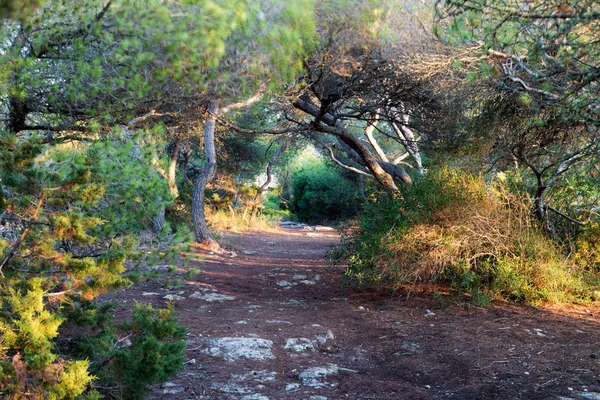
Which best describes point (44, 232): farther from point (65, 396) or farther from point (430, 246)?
point (430, 246)

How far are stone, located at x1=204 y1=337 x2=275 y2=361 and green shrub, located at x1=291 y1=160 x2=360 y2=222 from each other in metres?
21.4

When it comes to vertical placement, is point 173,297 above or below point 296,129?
below

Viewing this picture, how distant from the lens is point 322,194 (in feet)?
97.6

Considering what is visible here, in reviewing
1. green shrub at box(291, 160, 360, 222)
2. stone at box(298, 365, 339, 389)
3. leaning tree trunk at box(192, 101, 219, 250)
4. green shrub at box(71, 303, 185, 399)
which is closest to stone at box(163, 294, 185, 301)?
stone at box(298, 365, 339, 389)

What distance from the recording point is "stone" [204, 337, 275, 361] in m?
5.34

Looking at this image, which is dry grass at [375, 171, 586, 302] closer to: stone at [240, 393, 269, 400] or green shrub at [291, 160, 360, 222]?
stone at [240, 393, 269, 400]

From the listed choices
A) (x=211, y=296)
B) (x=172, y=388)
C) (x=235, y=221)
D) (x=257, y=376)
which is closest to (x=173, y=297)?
(x=211, y=296)

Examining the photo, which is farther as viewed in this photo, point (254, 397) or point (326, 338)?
point (326, 338)

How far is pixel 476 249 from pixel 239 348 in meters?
3.54

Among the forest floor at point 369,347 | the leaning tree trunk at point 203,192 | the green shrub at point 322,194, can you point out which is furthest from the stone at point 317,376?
the green shrub at point 322,194

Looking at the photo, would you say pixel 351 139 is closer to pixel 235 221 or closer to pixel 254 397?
pixel 254 397

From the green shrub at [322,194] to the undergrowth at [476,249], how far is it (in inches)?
747

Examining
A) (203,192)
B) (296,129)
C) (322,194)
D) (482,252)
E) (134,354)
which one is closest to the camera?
(134,354)

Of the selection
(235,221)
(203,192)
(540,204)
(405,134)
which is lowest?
(235,221)
